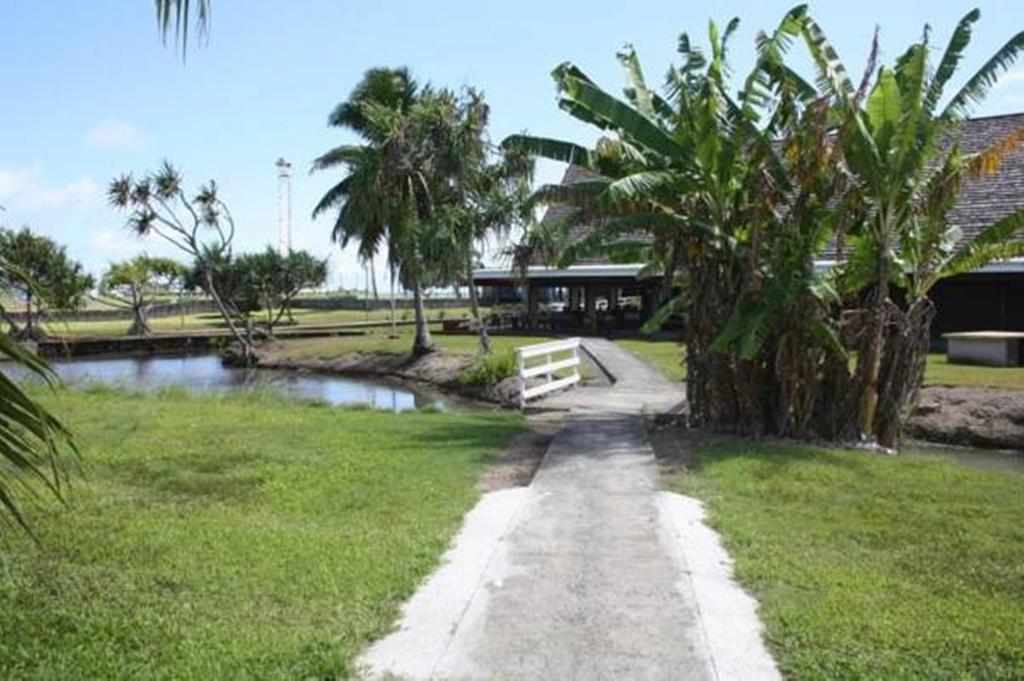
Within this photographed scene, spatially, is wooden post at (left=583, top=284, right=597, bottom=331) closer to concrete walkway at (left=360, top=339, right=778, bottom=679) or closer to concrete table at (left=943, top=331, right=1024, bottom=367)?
concrete table at (left=943, top=331, right=1024, bottom=367)

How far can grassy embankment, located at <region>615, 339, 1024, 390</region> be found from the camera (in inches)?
667

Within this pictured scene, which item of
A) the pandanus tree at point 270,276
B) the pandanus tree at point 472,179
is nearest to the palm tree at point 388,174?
the pandanus tree at point 472,179

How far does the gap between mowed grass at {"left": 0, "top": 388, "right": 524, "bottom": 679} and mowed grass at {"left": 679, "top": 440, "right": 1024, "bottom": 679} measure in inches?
83.5

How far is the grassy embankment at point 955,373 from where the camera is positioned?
17.0m

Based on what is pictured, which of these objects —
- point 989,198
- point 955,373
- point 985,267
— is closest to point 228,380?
point 955,373

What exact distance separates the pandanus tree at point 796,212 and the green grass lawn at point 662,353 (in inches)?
244

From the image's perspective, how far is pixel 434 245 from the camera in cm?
2417

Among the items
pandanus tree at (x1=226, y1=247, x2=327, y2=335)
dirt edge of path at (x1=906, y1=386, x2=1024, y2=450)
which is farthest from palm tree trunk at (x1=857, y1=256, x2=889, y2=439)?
pandanus tree at (x1=226, y1=247, x2=327, y2=335)

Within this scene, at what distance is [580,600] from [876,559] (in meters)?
2.22

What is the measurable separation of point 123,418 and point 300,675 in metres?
9.69

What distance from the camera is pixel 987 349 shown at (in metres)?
20.2

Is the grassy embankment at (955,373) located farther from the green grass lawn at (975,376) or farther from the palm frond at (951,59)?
the palm frond at (951,59)

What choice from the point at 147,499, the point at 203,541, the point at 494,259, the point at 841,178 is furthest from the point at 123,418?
the point at 494,259

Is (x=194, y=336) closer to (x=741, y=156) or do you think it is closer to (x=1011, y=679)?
(x=741, y=156)
